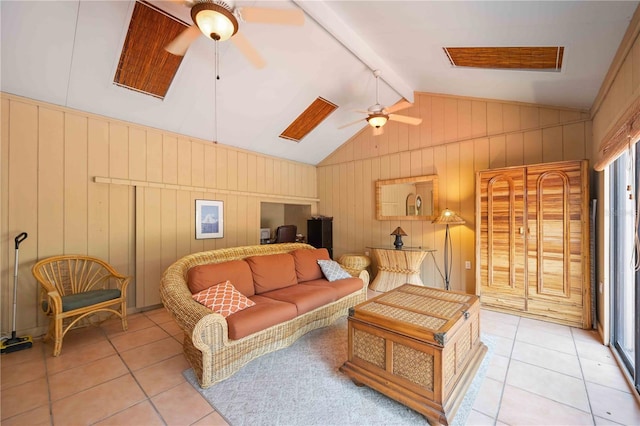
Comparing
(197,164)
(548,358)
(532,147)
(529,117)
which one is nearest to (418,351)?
(548,358)

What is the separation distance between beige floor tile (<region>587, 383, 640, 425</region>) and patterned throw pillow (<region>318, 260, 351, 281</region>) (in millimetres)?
2462

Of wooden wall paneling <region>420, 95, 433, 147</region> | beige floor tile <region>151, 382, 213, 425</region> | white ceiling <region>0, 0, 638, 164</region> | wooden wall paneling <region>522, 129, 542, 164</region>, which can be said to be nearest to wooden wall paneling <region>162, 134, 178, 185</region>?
white ceiling <region>0, 0, 638, 164</region>

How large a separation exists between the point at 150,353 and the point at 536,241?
4.65 m

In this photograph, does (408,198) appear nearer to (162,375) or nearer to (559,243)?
(559,243)

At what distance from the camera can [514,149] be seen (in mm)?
3885

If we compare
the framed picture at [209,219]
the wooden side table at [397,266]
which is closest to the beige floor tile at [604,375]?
the wooden side table at [397,266]

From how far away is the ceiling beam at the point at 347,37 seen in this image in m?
2.67

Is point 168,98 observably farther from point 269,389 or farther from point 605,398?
point 605,398

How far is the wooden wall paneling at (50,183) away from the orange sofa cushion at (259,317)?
2606 millimetres

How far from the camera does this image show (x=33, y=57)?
2.62 m

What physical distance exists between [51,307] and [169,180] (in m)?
2.06

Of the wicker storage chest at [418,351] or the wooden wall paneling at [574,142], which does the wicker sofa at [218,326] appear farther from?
the wooden wall paneling at [574,142]

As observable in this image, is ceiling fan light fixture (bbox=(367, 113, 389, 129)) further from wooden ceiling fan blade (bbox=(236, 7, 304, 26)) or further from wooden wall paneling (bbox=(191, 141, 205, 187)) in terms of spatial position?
wooden wall paneling (bbox=(191, 141, 205, 187))

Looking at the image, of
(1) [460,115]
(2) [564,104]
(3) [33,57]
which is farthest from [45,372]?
(2) [564,104]
